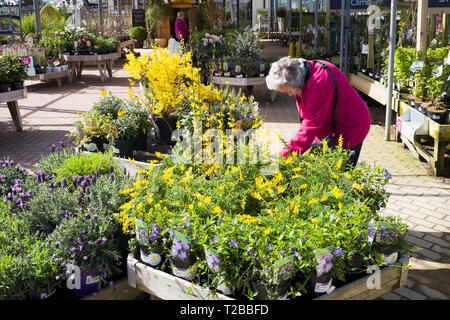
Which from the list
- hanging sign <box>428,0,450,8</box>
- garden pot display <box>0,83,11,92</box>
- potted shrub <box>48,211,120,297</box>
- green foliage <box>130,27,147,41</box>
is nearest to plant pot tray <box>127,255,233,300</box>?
potted shrub <box>48,211,120,297</box>

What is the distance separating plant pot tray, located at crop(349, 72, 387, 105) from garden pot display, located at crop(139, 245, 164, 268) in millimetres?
5085

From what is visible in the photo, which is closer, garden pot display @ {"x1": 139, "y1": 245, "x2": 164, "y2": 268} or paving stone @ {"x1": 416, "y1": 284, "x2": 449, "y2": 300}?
garden pot display @ {"x1": 139, "y1": 245, "x2": 164, "y2": 268}

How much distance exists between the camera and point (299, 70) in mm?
3205

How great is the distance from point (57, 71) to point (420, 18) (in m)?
7.27

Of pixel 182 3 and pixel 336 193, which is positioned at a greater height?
pixel 182 3

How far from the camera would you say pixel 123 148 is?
4.36 meters

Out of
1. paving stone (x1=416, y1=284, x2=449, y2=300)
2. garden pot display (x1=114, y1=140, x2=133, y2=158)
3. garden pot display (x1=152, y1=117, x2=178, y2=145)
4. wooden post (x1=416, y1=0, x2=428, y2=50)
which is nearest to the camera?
paving stone (x1=416, y1=284, x2=449, y2=300)

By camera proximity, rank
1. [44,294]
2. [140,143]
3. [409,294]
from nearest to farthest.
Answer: [44,294], [409,294], [140,143]

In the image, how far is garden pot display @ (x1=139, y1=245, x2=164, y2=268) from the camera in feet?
8.20

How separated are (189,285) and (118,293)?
48 cm

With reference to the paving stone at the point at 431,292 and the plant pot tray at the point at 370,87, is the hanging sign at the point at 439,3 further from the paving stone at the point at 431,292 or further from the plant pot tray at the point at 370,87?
the paving stone at the point at 431,292

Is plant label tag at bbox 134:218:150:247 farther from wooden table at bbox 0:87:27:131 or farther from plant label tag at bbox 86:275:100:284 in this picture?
wooden table at bbox 0:87:27:131

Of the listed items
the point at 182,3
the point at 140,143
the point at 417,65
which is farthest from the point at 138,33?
the point at 140,143

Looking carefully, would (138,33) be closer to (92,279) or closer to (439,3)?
(439,3)
